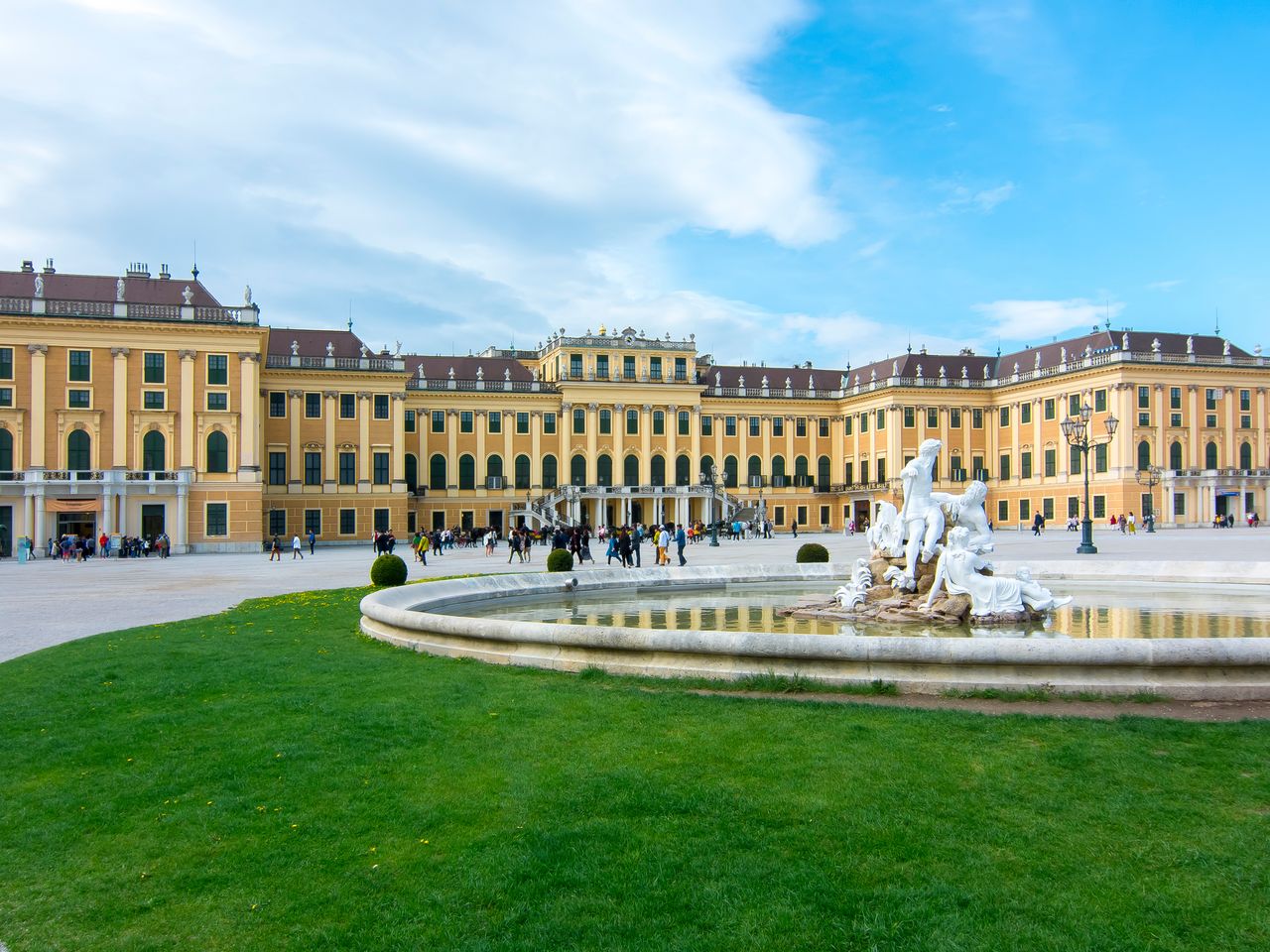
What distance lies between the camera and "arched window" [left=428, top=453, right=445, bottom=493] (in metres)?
73.3

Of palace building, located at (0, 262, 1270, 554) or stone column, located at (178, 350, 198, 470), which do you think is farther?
stone column, located at (178, 350, 198, 470)

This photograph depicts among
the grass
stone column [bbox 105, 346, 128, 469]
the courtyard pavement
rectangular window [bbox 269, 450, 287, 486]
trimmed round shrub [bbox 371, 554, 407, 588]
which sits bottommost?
the courtyard pavement

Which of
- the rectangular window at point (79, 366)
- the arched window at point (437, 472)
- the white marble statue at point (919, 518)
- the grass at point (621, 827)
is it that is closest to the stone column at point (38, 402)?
the rectangular window at point (79, 366)

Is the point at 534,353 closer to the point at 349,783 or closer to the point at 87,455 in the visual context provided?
the point at 87,455

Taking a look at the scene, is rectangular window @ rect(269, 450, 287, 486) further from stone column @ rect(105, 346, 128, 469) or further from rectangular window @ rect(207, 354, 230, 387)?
stone column @ rect(105, 346, 128, 469)

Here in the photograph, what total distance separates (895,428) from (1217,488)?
22752 mm

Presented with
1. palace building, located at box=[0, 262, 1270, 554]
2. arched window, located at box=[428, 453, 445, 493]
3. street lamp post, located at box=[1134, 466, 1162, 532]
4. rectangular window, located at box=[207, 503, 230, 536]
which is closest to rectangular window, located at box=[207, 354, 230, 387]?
palace building, located at box=[0, 262, 1270, 554]

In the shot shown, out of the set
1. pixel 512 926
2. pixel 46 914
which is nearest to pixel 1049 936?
pixel 512 926

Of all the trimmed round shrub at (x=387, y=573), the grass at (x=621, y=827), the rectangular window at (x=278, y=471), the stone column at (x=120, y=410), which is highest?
the stone column at (x=120, y=410)

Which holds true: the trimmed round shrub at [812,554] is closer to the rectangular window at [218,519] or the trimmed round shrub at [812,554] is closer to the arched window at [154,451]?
the rectangular window at [218,519]

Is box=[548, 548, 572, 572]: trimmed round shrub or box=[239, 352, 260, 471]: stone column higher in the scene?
box=[239, 352, 260, 471]: stone column

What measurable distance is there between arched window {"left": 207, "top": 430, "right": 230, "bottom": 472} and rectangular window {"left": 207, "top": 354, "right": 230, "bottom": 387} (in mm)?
2791

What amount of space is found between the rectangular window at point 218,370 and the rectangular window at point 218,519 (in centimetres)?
686

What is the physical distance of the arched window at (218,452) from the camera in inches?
2133
